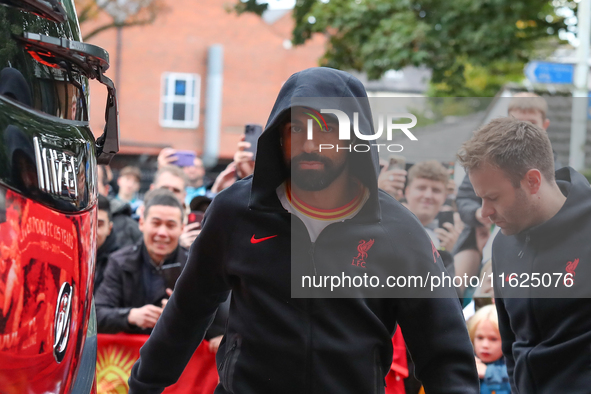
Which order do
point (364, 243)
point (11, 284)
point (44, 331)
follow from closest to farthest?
point (11, 284) < point (44, 331) < point (364, 243)

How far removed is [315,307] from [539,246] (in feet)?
3.55

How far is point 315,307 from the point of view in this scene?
2.32m

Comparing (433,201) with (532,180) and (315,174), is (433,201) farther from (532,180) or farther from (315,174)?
(315,174)

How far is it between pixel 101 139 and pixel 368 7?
1140 centimetres

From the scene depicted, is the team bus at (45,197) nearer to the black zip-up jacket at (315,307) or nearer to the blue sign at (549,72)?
the black zip-up jacket at (315,307)

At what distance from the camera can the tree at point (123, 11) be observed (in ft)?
53.7

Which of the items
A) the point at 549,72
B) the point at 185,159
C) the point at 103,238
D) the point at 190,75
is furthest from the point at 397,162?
the point at 190,75

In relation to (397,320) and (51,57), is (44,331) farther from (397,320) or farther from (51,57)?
(397,320)

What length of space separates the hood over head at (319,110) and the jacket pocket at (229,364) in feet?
1.67

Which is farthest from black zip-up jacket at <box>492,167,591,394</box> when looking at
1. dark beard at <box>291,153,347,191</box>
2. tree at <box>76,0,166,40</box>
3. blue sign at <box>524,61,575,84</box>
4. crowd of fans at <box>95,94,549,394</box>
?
tree at <box>76,0,166,40</box>

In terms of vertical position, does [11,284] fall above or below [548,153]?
below

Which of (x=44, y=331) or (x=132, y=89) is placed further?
(x=132, y=89)

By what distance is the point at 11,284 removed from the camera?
1477 millimetres

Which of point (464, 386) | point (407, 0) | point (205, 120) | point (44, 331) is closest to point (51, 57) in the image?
point (44, 331)
